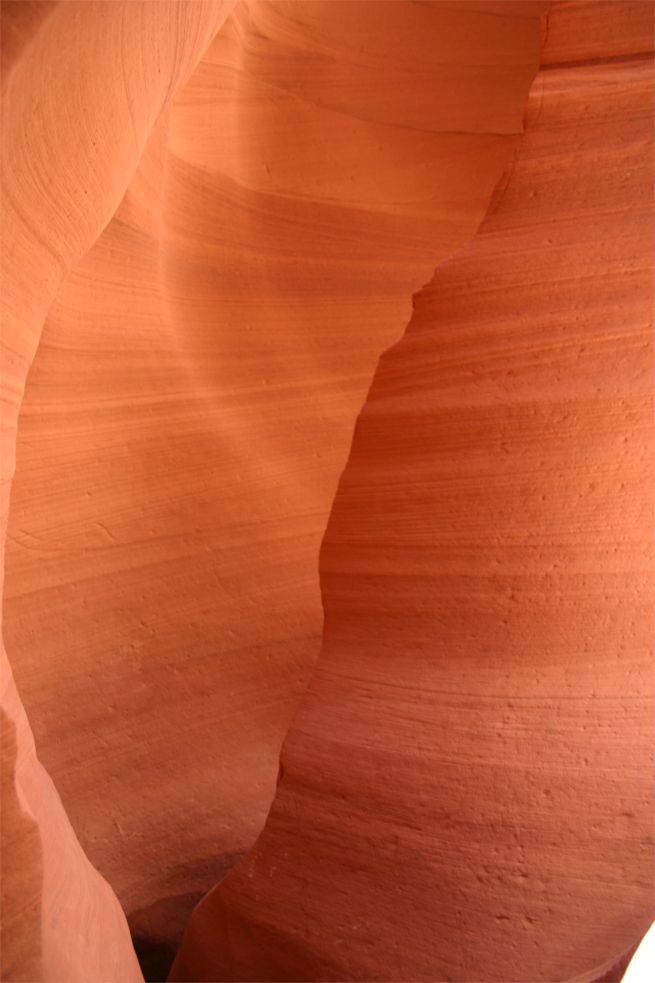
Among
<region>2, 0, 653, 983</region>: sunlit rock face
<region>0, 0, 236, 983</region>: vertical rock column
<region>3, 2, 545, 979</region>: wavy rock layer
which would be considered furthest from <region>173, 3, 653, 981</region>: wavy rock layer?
<region>0, 0, 236, 983</region>: vertical rock column

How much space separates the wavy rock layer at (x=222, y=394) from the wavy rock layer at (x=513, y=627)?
29cm

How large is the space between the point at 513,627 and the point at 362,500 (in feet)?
1.22

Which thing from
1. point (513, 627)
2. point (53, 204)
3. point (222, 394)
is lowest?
point (513, 627)

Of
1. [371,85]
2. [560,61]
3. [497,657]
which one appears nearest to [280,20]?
[371,85]

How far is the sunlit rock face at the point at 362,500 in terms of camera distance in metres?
1.73

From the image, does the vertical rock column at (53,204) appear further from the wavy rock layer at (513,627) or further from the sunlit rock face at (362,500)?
the wavy rock layer at (513,627)

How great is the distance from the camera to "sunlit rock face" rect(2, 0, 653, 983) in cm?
173

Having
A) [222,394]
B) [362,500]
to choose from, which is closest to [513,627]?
[362,500]

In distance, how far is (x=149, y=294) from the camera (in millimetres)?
1992

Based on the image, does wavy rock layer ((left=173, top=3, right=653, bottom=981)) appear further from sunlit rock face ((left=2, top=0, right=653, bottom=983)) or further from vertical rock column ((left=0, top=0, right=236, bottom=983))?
vertical rock column ((left=0, top=0, right=236, bottom=983))

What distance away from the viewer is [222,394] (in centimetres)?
216

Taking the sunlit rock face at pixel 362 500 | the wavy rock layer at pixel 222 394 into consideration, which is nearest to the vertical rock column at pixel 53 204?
the sunlit rock face at pixel 362 500

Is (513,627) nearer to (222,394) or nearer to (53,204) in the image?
(222,394)

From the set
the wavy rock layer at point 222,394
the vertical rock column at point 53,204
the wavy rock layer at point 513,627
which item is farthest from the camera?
the wavy rock layer at point 222,394
